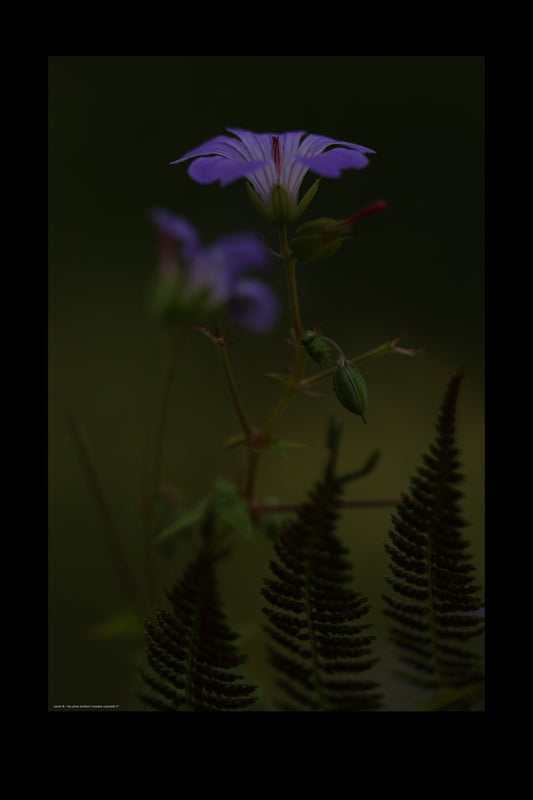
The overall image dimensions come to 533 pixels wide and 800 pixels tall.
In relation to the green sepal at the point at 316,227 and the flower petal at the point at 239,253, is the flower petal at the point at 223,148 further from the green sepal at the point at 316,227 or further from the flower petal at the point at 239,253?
the flower petal at the point at 239,253

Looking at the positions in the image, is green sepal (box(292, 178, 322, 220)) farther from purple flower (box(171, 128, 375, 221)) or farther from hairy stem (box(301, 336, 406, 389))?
hairy stem (box(301, 336, 406, 389))

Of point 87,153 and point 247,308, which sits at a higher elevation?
point 87,153

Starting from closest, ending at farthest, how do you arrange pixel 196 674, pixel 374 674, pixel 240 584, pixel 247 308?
pixel 196 674 → pixel 374 674 → pixel 247 308 → pixel 240 584

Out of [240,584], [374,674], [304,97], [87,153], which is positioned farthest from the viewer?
[304,97]

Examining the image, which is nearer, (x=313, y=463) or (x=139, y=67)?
(x=313, y=463)

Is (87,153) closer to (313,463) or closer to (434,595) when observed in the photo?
(313,463)

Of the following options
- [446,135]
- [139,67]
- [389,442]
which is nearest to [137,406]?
[389,442]

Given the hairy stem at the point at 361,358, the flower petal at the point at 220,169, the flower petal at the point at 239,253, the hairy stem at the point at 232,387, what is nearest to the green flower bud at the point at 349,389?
the hairy stem at the point at 361,358

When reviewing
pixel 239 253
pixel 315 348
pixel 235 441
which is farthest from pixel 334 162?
pixel 239 253
